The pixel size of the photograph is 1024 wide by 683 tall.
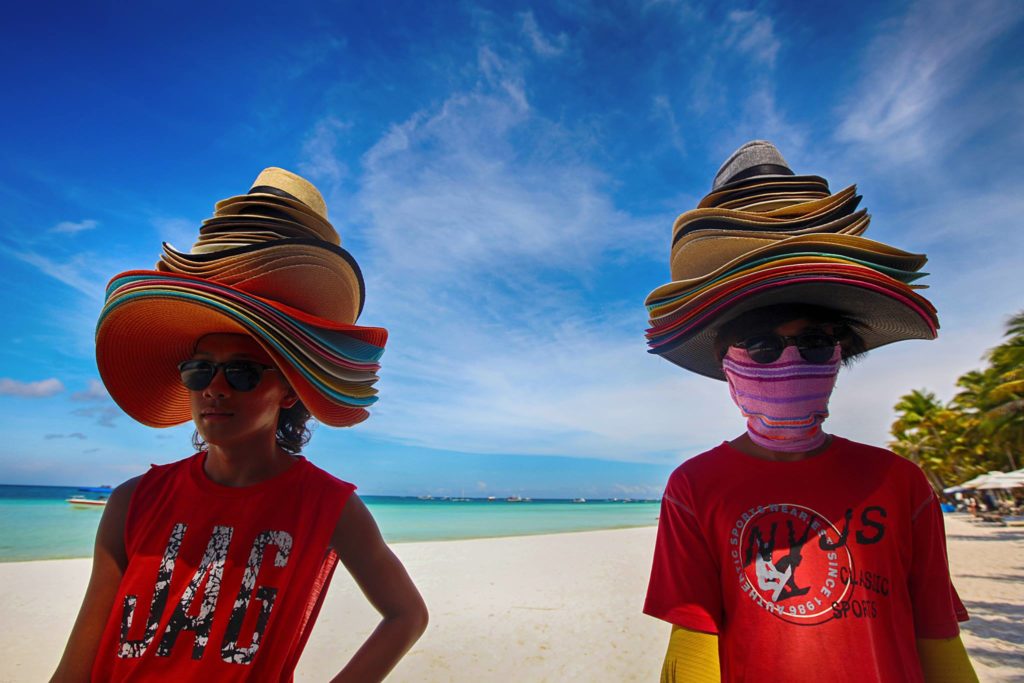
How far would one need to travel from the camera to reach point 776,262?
4.79ft

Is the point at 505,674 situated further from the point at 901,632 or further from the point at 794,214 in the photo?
the point at 794,214

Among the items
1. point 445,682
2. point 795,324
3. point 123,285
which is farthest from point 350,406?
point 445,682

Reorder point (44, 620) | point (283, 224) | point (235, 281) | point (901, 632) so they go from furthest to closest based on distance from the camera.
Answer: point (44, 620) → point (283, 224) → point (235, 281) → point (901, 632)

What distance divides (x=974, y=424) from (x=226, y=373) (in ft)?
153

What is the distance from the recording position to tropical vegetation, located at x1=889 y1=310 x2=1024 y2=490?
76.0 feet

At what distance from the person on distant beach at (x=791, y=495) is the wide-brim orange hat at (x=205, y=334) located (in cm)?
116

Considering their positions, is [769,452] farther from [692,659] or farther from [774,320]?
[692,659]

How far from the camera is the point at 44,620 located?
279 inches

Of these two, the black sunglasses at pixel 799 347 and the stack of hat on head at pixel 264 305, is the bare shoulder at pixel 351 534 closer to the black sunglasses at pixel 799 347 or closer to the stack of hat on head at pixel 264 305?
the stack of hat on head at pixel 264 305

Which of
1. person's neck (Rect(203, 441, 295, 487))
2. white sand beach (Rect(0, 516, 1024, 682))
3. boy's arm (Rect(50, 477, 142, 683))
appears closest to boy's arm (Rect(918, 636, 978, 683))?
person's neck (Rect(203, 441, 295, 487))

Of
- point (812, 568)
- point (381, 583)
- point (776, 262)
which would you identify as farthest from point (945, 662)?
point (381, 583)

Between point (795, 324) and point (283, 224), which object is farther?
point (283, 224)

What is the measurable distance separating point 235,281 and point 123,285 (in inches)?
15.5

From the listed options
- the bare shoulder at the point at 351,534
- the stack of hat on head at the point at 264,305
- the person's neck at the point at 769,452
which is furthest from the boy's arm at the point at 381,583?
the person's neck at the point at 769,452
